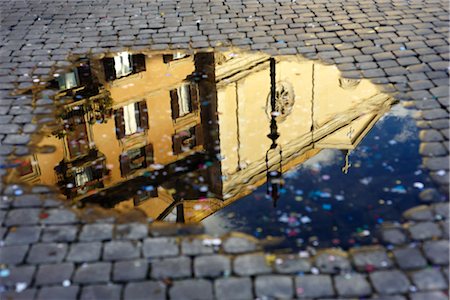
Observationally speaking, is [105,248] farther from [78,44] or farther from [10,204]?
[78,44]

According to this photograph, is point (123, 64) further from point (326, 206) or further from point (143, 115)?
point (326, 206)

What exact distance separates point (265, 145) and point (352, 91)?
1.89 metres

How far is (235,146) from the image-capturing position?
7.57 meters

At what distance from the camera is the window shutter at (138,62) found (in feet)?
31.5

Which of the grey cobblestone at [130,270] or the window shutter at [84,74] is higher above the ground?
the window shutter at [84,74]

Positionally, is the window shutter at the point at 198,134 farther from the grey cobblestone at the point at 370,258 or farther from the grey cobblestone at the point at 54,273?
the grey cobblestone at the point at 370,258

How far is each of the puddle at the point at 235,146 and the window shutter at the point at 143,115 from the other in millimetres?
22

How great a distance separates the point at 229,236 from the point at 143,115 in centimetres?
326

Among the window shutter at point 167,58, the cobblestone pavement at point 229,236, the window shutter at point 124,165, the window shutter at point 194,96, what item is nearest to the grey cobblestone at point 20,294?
the cobblestone pavement at point 229,236

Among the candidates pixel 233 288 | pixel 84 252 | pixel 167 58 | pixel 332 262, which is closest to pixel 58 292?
pixel 84 252

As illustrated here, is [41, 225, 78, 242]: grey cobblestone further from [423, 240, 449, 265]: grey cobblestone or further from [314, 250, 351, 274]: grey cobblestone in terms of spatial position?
[423, 240, 449, 265]: grey cobblestone

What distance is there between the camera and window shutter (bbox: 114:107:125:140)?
7933mm

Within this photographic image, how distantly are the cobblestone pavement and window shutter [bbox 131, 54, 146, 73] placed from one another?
1.28 feet

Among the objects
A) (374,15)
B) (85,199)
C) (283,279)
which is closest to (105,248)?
(85,199)
